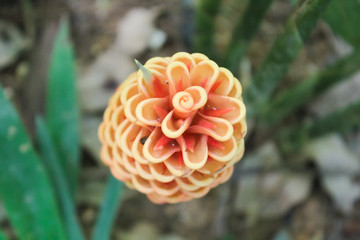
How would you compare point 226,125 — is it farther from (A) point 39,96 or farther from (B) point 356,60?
(A) point 39,96

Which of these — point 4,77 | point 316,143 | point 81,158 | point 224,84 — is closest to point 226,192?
point 316,143

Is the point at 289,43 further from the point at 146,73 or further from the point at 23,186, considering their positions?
the point at 23,186

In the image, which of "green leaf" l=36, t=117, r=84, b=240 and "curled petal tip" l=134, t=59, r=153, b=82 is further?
"green leaf" l=36, t=117, r=84, b=240

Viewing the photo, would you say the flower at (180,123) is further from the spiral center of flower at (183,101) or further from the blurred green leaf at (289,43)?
the blurred green leaf at (289,43)

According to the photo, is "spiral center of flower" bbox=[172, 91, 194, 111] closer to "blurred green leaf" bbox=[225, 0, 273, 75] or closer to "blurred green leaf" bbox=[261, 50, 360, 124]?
"blurred green leaf" bbox=[225, 0, 273, 75]

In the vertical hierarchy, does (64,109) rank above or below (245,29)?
below

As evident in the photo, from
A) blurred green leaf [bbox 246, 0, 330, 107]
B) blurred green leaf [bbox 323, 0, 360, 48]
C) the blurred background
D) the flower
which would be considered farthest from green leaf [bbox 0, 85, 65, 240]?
blurred green leaf [bbox 323, 0, 360, 48]

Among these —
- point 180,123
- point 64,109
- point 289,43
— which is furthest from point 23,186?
point 289,43

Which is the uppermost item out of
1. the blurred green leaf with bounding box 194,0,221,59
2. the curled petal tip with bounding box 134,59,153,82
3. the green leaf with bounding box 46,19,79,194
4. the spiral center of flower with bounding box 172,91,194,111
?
the curled petal tip with bounding box 134,59,153,82
